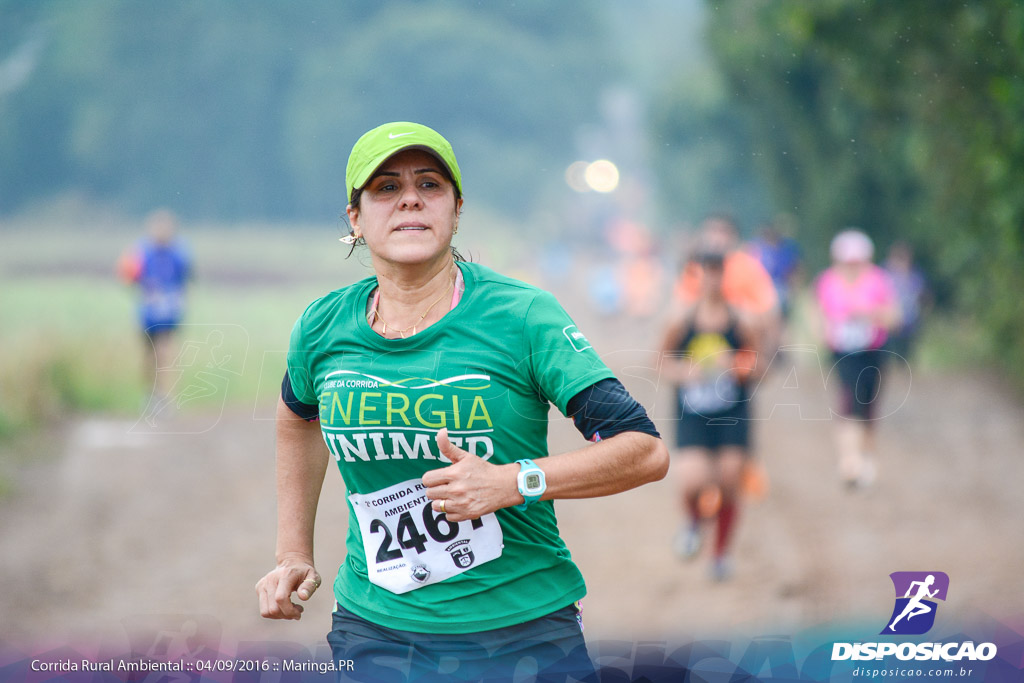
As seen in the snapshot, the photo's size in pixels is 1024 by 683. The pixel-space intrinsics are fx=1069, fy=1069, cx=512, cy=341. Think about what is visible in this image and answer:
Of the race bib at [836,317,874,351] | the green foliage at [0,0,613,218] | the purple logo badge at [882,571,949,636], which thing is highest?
the green foliage at [0,0,613,218]

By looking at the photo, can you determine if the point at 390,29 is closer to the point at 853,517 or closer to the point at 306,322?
the point at 853,517

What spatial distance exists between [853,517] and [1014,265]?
11.7 ft

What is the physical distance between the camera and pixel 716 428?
20.1 ft

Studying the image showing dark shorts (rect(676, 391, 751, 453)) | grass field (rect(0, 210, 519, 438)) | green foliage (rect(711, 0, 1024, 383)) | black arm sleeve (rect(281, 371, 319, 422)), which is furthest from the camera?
grass field (rect(0, 210, 519, 438))

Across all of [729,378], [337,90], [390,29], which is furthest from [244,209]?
[729,378]

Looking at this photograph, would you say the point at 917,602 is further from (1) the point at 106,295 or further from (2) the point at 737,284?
(1) the point at 106,295

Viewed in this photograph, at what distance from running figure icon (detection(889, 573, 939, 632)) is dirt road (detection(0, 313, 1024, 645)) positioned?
1.14m

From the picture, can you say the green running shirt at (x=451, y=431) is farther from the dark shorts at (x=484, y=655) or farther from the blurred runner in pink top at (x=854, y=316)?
the blurred runner in pink top at (x=854, y=316)

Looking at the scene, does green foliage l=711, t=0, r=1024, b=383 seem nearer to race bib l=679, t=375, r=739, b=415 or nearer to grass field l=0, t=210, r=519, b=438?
race bib l=679, t=375, r=739, b=415

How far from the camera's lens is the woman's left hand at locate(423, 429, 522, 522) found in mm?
2045

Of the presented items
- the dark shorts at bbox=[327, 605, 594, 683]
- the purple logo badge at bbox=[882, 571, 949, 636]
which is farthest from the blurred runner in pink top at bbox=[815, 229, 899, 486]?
the dark shorts at bbox=[327, 605, 594, 683]

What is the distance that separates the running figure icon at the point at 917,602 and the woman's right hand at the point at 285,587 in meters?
2.14

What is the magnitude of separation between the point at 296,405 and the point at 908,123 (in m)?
13.0

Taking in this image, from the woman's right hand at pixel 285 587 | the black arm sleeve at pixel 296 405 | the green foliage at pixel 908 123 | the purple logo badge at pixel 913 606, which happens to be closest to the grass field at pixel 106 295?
the green foliage at pixel 908 123
